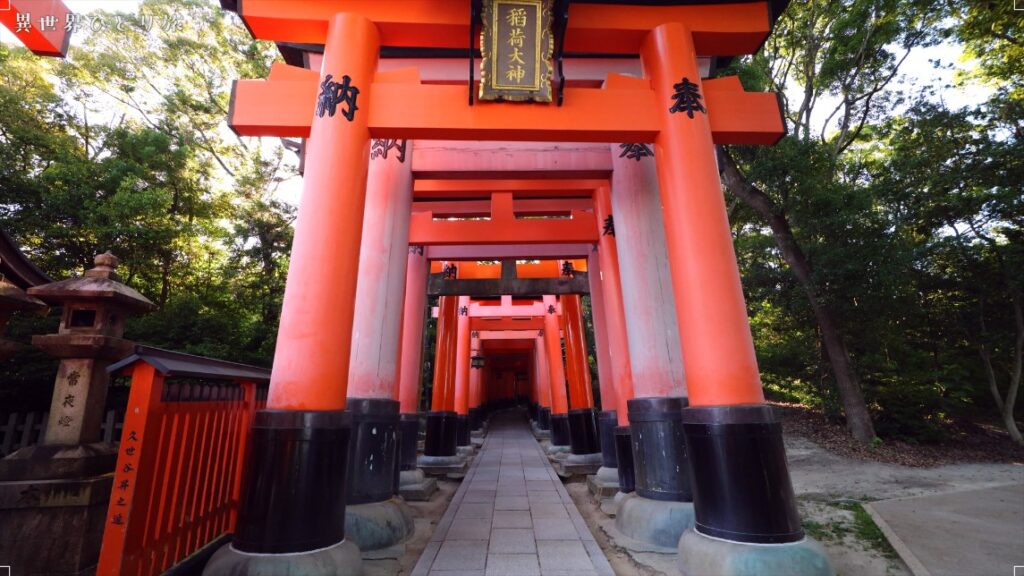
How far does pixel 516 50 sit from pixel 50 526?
239 inches

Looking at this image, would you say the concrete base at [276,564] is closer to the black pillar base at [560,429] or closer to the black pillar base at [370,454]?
the black pillar base at [370,454]

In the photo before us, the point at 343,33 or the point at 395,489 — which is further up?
the point at 343,33

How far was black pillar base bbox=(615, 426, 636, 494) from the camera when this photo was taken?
6.38 metres

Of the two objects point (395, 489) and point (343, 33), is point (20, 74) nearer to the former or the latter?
point (343, 33)

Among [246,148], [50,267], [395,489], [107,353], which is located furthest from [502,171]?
[246,148]

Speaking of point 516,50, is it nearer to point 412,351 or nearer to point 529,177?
point 529,177

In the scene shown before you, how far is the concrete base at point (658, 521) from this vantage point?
4898 millimetres

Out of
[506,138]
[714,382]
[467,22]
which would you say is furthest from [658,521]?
[467,22]

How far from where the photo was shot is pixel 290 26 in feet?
16.2

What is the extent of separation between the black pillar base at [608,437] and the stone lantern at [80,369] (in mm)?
7233

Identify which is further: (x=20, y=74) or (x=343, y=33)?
(x=20, y=74)

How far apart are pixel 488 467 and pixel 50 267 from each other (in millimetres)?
12283

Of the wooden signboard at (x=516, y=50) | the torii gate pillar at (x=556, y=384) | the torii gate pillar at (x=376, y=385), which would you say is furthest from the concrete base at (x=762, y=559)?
the torii gate pillar at (x=556, y=384)

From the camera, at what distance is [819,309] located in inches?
497
